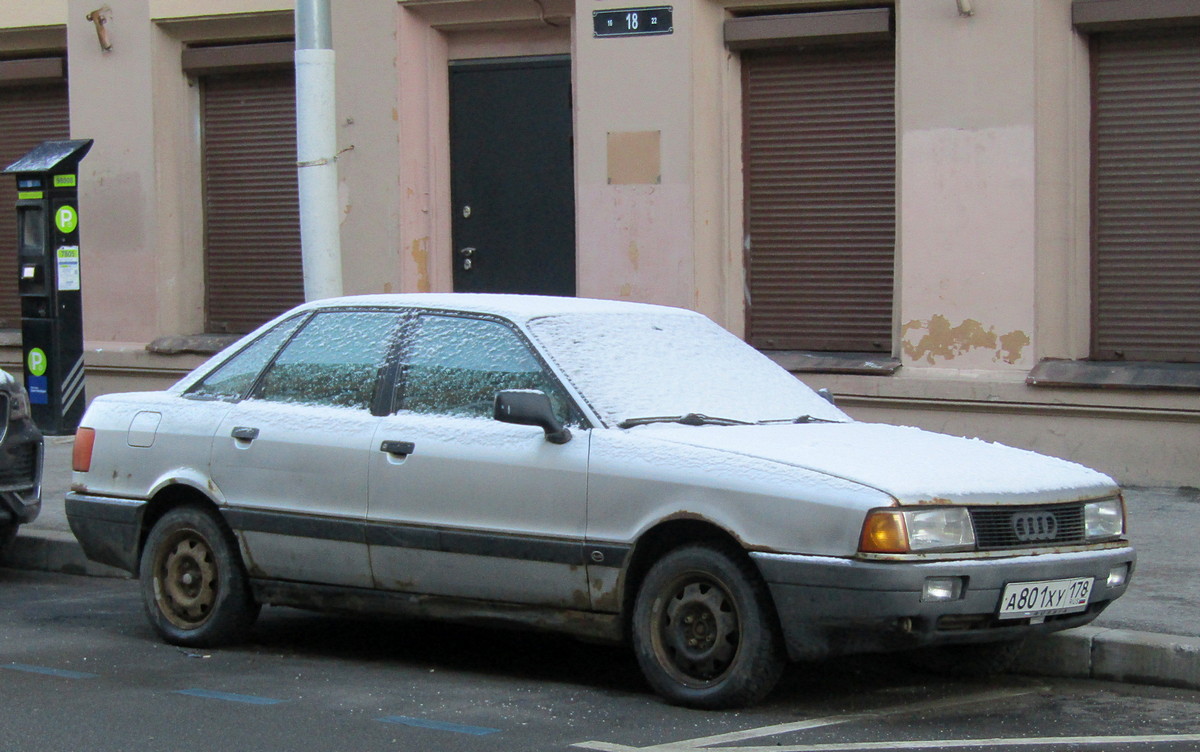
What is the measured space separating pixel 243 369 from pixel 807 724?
2977mm

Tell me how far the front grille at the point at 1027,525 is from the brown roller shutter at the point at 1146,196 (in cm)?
559

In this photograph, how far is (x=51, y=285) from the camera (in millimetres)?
14195

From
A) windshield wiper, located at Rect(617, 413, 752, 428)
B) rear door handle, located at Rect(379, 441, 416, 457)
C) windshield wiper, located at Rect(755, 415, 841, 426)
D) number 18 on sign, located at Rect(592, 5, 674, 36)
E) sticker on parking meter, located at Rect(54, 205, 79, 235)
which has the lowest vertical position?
rear door handle, located at Rect(379, 441, 416, 457)

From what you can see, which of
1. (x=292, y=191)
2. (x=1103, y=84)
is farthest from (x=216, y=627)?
(x=292, y=191)

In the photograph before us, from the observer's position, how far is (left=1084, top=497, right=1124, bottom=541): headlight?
20.3ft

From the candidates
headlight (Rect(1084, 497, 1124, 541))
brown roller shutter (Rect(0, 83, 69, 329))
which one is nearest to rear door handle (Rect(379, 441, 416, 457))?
headlight (Rect(1084, 497, 1124, 541))

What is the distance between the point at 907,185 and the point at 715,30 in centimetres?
194

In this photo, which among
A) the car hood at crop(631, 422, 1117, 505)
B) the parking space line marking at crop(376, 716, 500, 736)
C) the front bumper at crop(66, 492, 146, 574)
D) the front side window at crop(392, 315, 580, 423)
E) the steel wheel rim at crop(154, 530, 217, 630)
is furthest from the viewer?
the front bumper at crop(66, 492, 146, 574)

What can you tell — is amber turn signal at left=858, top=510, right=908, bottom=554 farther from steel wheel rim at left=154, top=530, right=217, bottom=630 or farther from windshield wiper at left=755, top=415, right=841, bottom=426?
steel wheel rim at left=154, top=530, right=217, bottom=630

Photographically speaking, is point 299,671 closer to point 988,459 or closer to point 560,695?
point 560,695

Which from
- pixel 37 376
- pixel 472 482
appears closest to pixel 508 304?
pixel 472 482

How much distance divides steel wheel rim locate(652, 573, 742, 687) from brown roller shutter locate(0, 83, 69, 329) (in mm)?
11488

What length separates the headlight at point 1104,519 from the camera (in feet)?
20.3

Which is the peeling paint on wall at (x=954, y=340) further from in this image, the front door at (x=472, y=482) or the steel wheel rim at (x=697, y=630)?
the steel wheel rim at (x=697, y=630)
